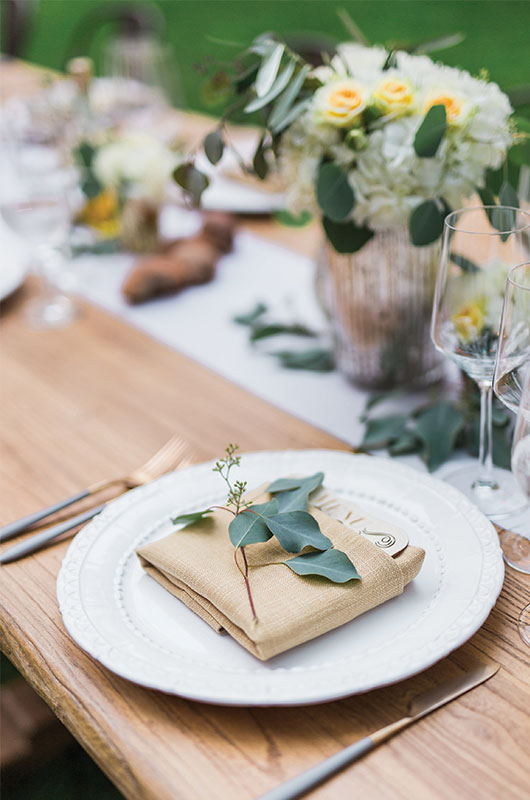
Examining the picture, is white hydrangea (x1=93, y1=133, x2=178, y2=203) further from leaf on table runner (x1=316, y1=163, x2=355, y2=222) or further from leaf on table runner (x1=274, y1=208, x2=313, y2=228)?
leaf on table runner (x1=316, y1=163, x2=355, y2=222)

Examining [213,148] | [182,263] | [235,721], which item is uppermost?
[213,148]

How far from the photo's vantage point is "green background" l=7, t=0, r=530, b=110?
5062 millimetres

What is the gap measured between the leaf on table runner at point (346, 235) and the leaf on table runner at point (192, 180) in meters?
0.16

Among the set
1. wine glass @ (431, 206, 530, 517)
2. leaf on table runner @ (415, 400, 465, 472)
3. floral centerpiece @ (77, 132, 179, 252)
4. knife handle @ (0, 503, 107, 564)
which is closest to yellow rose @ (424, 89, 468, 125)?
wine glass @ (431, 206, 530, 517)

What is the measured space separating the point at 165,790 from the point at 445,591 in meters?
0.26

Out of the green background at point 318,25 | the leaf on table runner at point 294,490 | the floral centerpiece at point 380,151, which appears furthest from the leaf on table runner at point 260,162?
the green background at point 318,25

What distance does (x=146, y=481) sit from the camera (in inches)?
36.2

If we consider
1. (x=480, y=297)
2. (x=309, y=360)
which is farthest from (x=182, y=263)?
(x=480, y=297)

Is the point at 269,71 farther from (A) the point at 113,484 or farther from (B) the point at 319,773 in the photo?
(B) the point at 319,773

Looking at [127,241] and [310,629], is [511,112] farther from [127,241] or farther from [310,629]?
[127,241]

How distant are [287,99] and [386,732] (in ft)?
2.25

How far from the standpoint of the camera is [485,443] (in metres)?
0.88

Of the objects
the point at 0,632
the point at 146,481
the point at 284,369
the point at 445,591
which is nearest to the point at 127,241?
the point at 284,369

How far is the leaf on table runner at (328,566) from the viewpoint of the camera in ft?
2.14
